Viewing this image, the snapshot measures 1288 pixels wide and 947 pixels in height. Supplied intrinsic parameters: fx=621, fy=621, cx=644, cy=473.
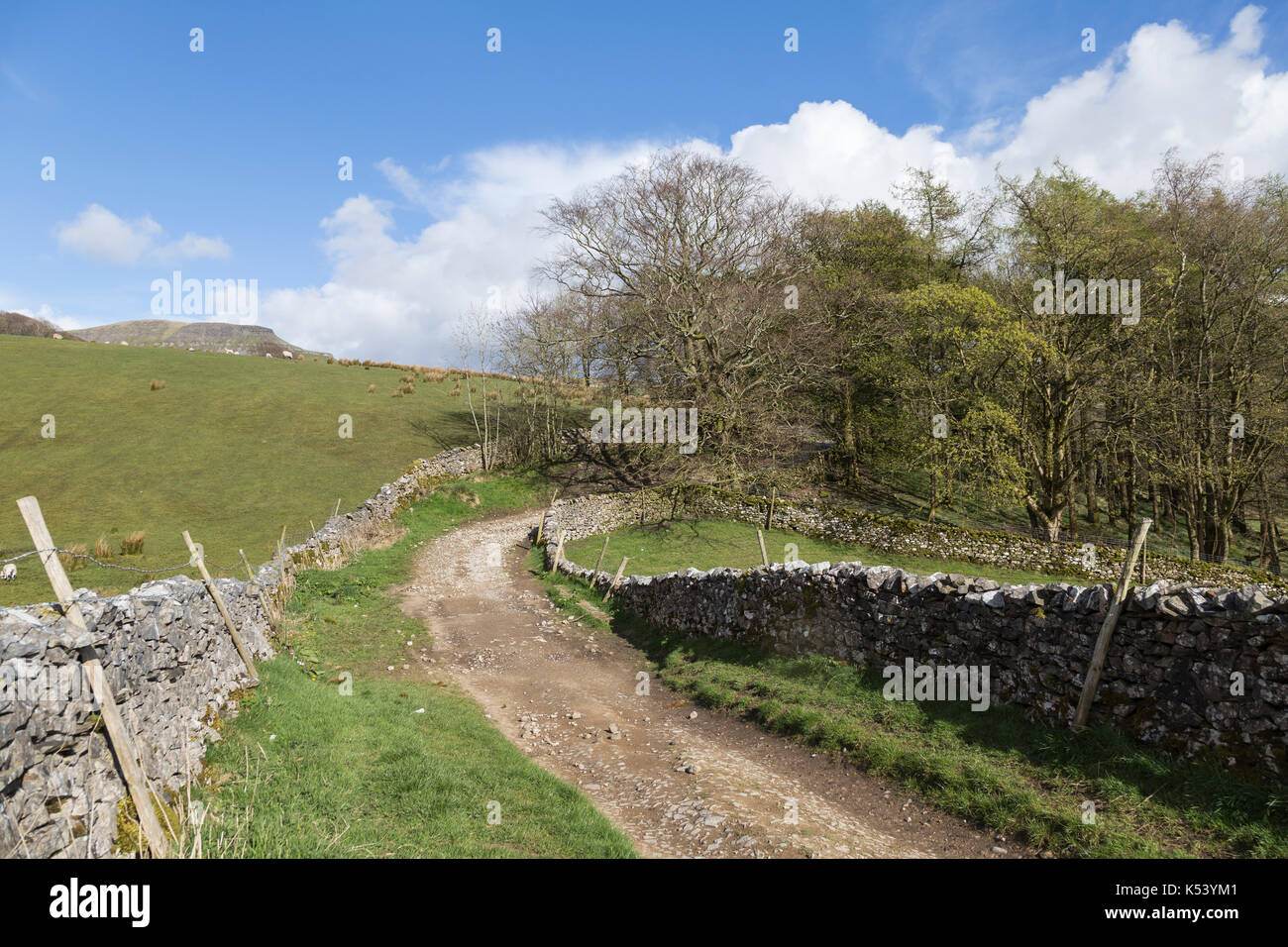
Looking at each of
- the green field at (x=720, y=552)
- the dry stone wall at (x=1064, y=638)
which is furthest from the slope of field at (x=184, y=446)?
the dry stone wall at (x=1064, y=638)

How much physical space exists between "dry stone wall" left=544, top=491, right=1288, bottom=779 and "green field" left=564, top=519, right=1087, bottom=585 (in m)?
8.21

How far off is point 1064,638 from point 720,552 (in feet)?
51.2

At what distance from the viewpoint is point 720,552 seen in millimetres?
23703

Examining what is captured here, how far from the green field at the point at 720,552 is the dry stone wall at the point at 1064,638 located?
→ 8.21 meters

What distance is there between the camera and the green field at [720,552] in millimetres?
21016

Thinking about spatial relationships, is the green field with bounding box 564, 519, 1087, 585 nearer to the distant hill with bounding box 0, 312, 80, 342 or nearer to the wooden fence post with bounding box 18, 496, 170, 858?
the wooden fence post with bounding box 18, 496, 170, 858

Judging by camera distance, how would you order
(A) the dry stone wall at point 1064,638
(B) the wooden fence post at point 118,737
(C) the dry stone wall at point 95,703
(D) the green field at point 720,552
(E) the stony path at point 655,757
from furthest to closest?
(D) the green field at point 720,552, (E) the stony path at point 655,757, (A) the dry stone wall at point 1064,638, (B) the wooden fence post at point 118,737, (C) the dry stone wall at point 95,703

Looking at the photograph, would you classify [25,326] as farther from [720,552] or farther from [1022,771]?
[1022,771]

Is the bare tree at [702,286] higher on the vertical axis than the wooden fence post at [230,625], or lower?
higher

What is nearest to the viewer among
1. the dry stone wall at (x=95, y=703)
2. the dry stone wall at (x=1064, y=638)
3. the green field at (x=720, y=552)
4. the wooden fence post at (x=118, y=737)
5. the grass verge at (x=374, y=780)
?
the dry stone wall at (x=95, y=703)

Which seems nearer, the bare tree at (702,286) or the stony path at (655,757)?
the stony path at (655,757)

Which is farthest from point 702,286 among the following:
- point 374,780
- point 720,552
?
point 374,780

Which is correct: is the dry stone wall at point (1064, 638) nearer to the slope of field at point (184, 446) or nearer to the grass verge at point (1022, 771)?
the grass verge at point (1022, 771)

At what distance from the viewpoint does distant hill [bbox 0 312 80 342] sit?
189ft
